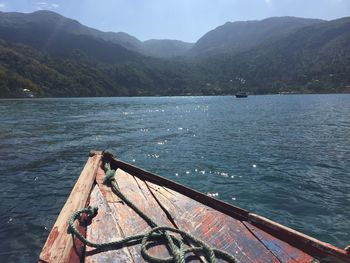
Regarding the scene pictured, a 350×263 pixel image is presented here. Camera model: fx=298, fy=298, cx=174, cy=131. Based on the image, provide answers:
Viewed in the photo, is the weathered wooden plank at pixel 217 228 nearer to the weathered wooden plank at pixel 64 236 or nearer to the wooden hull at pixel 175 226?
the wooden hull at pixel 175 226

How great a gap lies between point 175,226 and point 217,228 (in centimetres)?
88

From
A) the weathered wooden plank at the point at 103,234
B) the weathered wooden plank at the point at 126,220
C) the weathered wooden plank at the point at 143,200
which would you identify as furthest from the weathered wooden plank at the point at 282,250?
the weathered wooden plank at the point at 103,234

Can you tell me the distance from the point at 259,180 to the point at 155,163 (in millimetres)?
7732

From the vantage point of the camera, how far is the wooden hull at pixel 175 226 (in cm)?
516

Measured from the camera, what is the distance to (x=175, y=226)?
20.5 ft

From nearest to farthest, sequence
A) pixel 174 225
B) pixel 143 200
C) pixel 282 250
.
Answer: pixel 282 250 → pixel 174 225 → pixel 143 200

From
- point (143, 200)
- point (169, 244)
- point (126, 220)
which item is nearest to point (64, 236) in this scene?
point (126, 220)

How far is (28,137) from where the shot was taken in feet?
102

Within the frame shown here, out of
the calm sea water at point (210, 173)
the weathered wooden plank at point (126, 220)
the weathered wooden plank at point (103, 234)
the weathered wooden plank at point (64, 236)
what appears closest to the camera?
the weathered wooden plank at point (64, 236)

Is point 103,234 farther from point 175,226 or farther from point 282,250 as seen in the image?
point 282,250

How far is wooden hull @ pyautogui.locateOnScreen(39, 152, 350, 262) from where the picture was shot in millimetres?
5156

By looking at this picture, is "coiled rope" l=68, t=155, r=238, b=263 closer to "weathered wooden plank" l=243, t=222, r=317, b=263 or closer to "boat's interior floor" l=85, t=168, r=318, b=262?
"boat's interior floor" l=85, t=168, r=318, b=262

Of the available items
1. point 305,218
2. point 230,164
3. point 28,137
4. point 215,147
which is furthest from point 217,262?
point 28,137

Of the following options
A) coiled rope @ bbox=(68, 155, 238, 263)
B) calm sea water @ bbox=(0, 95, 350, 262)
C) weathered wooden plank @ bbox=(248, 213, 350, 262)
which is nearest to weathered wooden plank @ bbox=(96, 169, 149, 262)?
coiled rope @ bbox=(68, 155, 238, 263)
